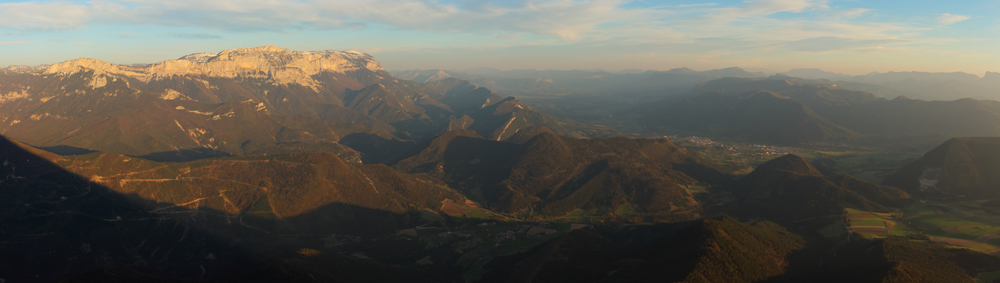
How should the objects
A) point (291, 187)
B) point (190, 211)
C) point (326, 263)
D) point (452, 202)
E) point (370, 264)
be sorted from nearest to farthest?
point (326, 263) < point (370, 264) < point (190, 211) < point (291, 187) < point (452, 202)

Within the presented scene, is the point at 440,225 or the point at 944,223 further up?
the point at 944,223

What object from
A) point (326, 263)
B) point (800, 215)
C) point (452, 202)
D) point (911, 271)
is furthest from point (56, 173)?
point (800, 215)

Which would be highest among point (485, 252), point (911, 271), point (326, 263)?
point (911, 271)

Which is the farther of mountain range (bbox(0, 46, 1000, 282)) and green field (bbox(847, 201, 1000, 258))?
green field (bbox(847, 201, 1000, 258))

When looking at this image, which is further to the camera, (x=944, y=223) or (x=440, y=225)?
(x=440, y=225)

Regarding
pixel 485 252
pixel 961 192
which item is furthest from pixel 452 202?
pixel 961 192

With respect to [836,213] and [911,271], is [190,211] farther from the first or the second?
[836,213]

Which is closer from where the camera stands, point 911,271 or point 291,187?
point 911,271

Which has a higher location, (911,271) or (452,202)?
(911,271)

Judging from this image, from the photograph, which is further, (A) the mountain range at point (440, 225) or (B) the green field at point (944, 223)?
(B) the green field at point (944, 223)

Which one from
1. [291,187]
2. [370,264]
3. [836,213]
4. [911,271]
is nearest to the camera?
[911,271]
